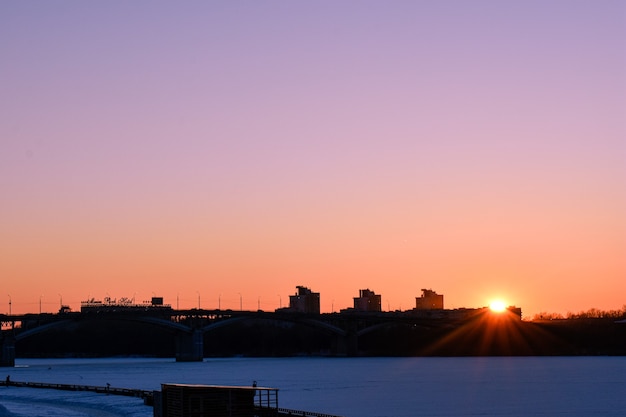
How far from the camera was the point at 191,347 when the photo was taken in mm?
192000

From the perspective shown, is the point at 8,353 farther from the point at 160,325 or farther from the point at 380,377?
the point at 380,377

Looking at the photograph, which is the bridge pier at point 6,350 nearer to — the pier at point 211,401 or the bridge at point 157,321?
the bridge at point 157,321

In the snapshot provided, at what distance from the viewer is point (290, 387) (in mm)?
106500

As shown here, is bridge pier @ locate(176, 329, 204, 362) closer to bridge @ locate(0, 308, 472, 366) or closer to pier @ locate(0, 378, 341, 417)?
bridge @ locate(0, 308, 472, 366)

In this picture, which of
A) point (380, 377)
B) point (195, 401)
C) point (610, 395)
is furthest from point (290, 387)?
point (195, 401)

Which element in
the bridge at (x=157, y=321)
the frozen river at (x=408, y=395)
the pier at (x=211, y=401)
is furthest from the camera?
the bridge at (x=157, y=321)

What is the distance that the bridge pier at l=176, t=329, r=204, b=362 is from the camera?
191500mm

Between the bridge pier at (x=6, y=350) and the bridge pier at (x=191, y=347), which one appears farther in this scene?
the bridge pier at (x=191, y=347)

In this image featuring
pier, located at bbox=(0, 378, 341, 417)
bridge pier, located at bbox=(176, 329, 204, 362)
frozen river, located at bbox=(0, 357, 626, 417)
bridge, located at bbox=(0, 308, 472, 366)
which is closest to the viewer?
pier, located at bbox=(0, 378, 341, 417)

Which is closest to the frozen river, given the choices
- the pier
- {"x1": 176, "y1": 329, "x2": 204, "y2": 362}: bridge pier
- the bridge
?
the pier

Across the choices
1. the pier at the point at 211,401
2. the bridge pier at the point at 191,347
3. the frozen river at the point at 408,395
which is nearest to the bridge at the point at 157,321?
the bridge pier at the point at 191,347

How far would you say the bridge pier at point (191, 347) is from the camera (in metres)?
192

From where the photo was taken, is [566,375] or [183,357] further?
[183,357]

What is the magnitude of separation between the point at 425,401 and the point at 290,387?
88.4ft
